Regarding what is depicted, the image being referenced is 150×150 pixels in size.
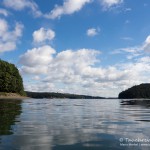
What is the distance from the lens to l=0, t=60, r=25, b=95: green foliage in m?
169

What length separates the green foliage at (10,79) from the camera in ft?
553

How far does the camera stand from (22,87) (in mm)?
189250

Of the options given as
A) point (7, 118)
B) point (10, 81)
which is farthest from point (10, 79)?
point (7, 118)

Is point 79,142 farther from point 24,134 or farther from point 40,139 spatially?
point 24,134

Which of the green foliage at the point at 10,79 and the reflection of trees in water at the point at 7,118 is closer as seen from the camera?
the reflection of trees in water at the point at 7,118

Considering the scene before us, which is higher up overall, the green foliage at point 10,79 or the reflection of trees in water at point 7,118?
the green foliage at point 10,79

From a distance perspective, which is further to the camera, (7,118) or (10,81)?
(10,81)

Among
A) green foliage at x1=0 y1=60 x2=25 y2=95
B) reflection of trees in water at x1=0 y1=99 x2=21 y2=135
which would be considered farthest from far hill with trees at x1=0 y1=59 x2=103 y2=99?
reflection of trees in water at x1=0 y1=99 x2=21 y2=135

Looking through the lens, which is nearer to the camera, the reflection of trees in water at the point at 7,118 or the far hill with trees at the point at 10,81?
the reflection of trees in water at the point at 7,118

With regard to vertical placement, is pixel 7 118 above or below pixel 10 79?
below

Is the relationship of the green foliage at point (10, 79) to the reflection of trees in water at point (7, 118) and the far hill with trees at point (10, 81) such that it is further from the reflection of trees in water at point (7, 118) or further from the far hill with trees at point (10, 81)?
the reflection of trees in water at point (7, 118)

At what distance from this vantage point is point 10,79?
563 ft

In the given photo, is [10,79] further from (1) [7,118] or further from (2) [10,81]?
(1) [7,118]

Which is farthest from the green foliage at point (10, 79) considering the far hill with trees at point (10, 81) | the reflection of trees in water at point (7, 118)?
the reflection of trees in water at point (7, 118)
